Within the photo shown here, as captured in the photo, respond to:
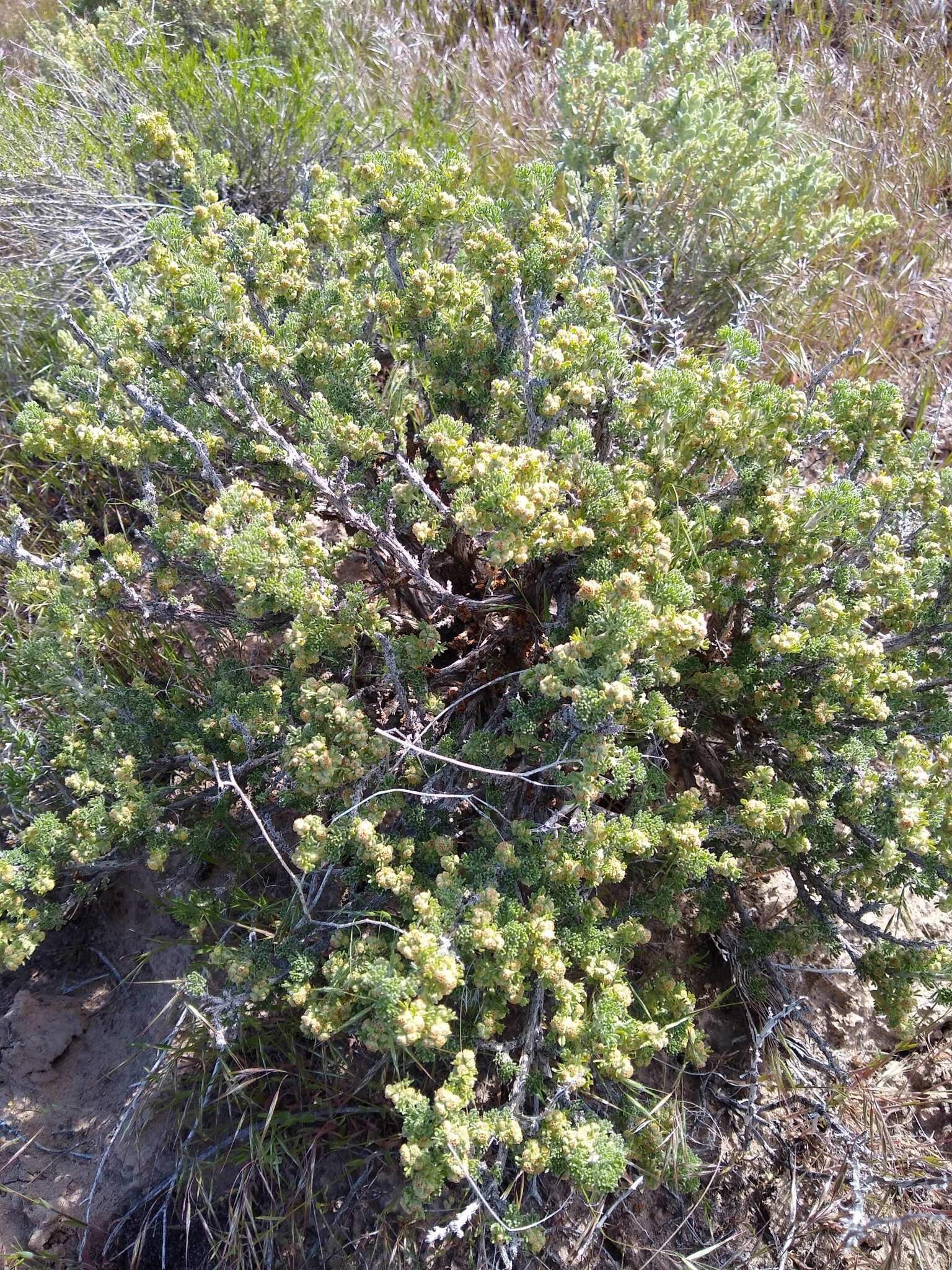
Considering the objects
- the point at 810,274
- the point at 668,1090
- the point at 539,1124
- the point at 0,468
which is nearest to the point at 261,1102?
the point at 539,1124

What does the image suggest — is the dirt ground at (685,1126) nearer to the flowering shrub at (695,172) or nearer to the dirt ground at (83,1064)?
the dirt ground at (83,1064)

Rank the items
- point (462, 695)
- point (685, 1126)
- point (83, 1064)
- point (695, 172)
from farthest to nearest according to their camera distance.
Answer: point (695, 172) → point (83, 1064) → point (462, 695) → point (685, 1126)

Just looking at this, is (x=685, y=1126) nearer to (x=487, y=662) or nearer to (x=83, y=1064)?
(x=487, y=662)

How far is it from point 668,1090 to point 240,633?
1.78 m

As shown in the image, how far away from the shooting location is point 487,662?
2586mm

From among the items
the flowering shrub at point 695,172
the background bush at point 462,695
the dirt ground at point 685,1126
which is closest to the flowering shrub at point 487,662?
the background bush at point 462,695

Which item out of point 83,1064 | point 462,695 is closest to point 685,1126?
point 462,695

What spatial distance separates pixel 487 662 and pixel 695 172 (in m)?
2.28

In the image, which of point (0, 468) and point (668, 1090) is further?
point (0, 468)

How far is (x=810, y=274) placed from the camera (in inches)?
147

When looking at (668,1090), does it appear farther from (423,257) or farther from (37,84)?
(37,84)

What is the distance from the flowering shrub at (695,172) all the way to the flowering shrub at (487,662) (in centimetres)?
111

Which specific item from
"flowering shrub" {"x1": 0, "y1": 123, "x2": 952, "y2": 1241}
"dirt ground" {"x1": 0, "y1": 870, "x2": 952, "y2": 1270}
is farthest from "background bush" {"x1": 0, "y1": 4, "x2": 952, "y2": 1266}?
"dirt ground" {"x1": 0, "y1": 870, "x2": 952, "y2": 1270}

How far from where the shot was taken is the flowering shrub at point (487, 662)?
74.4 inches
